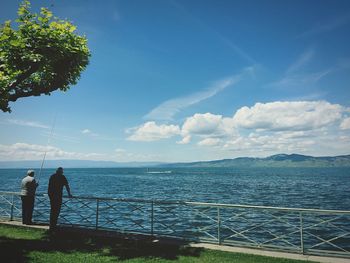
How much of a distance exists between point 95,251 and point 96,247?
408mm

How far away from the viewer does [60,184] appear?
36.2ft

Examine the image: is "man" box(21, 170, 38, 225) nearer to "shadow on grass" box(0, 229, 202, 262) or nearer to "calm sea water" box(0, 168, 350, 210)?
"shadow on grass" box(0, 229, 202, 262)

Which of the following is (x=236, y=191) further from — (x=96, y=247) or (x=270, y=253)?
(x=96, y=247)

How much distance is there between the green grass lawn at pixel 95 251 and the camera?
7.86 metres

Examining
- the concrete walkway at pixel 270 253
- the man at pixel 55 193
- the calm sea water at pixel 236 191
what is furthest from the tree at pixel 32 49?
the calm sea water at pixel 236 191

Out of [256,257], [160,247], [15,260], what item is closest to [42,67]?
[15,260]

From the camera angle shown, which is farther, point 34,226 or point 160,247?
point 34,226

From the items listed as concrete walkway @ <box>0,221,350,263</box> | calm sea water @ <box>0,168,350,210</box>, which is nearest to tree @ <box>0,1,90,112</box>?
concrete walkway @ <box>0,221,350,263</box>

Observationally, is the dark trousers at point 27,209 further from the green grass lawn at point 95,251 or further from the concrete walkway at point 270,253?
the concrete walkway at point 270,253

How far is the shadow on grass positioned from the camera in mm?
8195

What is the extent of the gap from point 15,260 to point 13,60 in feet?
19.9

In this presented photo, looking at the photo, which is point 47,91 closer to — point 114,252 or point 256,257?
point 114,252

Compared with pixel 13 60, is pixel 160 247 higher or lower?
lower

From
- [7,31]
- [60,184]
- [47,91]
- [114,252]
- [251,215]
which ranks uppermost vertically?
[7,31]
